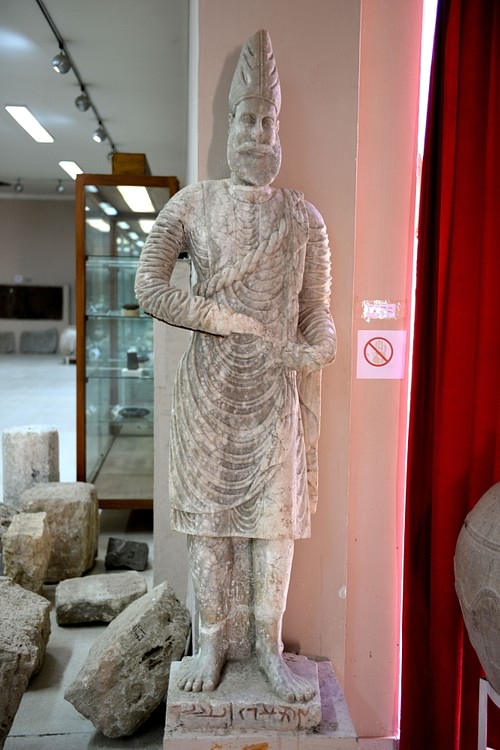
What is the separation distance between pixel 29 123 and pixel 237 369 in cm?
732

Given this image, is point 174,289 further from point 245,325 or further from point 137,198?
point 137,198

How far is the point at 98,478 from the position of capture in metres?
5.67

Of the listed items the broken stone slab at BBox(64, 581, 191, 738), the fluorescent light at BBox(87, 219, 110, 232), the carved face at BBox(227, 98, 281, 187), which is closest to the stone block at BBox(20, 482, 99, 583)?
the broken stone slab at BBox(64, 581, 191, 738)

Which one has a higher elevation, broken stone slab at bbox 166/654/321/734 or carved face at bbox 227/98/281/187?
carved face at bbox 227/98/281/187

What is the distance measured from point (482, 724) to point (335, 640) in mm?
599

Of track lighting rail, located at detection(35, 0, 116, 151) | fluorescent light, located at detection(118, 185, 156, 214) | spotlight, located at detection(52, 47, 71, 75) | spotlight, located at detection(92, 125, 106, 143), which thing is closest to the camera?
track lighting rail, located at detection(35, 0, 116, 151)

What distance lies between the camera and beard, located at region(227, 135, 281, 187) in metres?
2.24

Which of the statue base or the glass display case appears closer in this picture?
the statue base

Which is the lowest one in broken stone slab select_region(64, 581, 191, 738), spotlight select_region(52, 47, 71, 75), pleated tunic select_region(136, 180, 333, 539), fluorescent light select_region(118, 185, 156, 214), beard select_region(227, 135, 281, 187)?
broken stone slab select_region(64, 581, 191, 738)

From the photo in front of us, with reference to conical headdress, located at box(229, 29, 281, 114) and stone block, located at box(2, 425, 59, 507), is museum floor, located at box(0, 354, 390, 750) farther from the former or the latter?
conical headdress, located at box(229, 29, 281, 114)

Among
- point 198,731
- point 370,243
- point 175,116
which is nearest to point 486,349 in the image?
point 370,243

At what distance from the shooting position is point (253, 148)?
7.31 feet

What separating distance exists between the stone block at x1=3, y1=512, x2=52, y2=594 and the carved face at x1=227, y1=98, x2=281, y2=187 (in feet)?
9.05

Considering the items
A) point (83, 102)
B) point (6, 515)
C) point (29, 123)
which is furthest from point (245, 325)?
point (29, 123)
